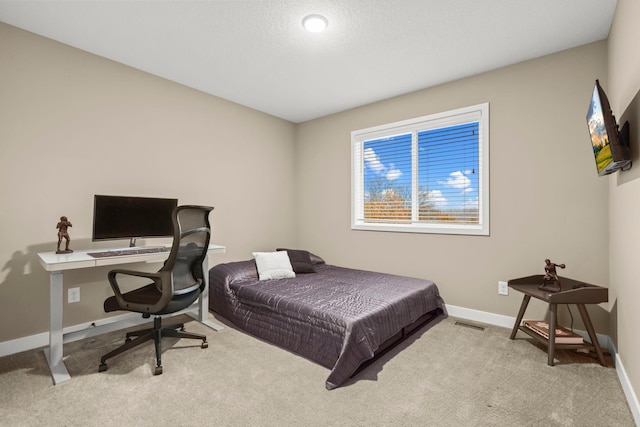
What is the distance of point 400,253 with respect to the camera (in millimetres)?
3803

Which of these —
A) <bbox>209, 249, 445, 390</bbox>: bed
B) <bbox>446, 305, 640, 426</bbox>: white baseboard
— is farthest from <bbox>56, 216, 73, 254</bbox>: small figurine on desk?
<bbox>446, 305, 640, 426</bbox>: white baseboard

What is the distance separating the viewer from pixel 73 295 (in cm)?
281

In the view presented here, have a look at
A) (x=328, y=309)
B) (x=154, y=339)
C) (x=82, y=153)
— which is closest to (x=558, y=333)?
(x=328, y=309)

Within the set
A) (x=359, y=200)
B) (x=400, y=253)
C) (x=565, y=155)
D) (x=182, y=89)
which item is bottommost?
(x=400, y=253)

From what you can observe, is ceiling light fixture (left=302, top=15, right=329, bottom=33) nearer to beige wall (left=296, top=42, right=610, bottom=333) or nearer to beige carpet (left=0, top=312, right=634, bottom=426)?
beige wall (left=296, top=42, right=610, bottom=333)

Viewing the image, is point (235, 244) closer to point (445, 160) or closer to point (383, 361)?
point (383, 361)

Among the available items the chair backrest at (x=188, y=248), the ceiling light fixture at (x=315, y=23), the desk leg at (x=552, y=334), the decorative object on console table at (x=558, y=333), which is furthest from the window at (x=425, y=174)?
the chair backrest at (x=188, y=248)

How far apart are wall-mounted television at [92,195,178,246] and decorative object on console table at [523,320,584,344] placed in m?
3.37

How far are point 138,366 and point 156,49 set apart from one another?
2.61 metres

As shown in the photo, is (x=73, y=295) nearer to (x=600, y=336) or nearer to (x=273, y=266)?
(x=273, y=266)

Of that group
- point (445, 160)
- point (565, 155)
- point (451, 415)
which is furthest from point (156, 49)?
point (565, 155)

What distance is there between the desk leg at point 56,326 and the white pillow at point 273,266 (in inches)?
65.3

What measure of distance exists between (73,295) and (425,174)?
3.76m

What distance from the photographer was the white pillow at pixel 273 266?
3.39 metres
